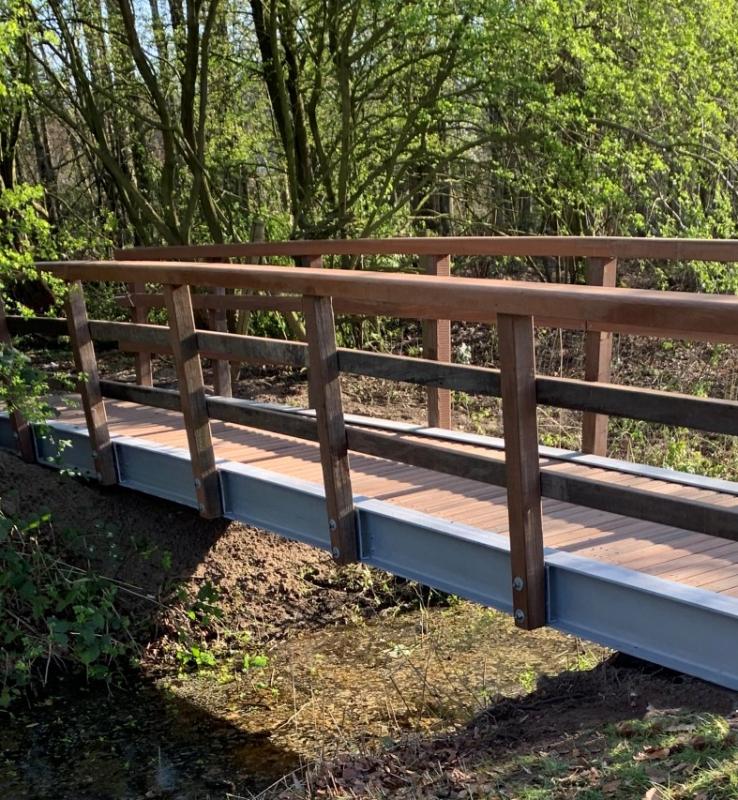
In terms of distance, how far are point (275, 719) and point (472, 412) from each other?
188 inches

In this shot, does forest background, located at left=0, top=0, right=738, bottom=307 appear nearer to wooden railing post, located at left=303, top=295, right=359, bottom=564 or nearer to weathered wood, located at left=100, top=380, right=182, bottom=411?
weathered wood, located at left=100, top=380, right=182, bottom=411

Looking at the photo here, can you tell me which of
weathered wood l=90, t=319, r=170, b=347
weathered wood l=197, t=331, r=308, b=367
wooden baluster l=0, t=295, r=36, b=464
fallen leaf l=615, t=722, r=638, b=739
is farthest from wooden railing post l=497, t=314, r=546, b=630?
wooden baluster l=0, t=295, r=36, b=464

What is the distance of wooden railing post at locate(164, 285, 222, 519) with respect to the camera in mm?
5434

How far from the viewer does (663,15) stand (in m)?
8.96

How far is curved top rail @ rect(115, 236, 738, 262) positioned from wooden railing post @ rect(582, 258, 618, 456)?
9 centimetres

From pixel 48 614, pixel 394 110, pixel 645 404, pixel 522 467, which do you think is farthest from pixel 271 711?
pixel 394 110

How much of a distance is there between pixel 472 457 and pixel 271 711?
2.48 meters

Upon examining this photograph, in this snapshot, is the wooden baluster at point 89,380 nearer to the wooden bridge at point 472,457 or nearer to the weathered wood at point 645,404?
the wooden bridge at point 472,457

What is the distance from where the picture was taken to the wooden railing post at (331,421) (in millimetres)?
4516

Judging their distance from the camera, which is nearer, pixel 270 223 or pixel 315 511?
pixel 315 511

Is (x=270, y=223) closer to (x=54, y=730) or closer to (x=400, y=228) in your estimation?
(x=400, y=228)

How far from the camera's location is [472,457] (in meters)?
4.05

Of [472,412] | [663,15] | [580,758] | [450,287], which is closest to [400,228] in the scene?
[472,412]

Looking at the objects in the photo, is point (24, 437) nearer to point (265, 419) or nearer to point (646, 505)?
point (265, 419)
